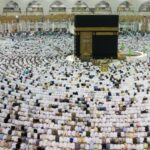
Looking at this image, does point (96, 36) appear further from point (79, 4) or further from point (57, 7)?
point (57, 7)

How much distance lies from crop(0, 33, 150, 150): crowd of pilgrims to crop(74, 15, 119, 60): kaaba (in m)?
5.71

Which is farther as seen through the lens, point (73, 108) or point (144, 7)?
point (144, 7)

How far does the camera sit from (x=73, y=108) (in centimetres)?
1266

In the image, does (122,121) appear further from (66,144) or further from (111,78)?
(111,78)

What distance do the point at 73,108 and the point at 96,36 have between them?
1450 centimetres

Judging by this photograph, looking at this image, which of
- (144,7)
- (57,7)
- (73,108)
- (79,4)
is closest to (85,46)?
(73,108)

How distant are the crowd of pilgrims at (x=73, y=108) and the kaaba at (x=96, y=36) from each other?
5.71 metres

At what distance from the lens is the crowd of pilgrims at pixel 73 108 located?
1016 cm

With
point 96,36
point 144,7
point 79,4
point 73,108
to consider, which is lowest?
point 73,108

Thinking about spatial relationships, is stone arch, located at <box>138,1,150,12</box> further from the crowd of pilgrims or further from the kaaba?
the crowd of pilgrims

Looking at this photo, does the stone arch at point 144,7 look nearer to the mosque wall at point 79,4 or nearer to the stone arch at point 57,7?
the mosque wall at point 79,4

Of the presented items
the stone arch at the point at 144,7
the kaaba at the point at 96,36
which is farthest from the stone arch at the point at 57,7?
the kaaba at the point at 96,36

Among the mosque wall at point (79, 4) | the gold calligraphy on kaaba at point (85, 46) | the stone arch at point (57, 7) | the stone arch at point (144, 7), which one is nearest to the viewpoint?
the gold calligraphy on kaaba at point (85, 46)

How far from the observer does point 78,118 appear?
465 inches
